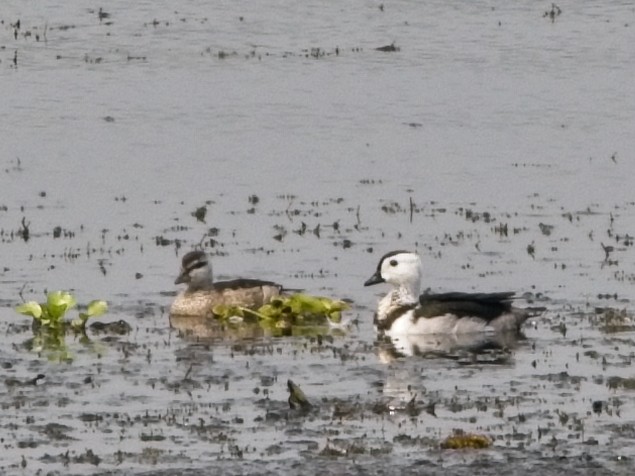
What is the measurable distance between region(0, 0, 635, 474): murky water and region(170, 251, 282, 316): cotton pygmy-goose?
0.32 meters

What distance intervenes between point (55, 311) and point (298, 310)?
2.49 m

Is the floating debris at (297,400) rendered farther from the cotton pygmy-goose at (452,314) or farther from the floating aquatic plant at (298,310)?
the floating aquatic plant at (298,310)

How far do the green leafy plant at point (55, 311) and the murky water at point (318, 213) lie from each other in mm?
318

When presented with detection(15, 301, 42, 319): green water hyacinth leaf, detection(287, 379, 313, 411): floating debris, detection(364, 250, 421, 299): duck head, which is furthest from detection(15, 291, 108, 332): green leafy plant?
detection(287, 379, 313, 411): floating debris

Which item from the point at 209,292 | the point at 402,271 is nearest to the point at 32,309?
the point at 209,292

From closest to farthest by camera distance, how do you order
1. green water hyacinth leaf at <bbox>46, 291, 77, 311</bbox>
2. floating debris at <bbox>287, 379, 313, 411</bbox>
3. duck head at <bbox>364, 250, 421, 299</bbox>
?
floating debris at <bbox>287, 379, 313, 411</bbox>
green water hyacinth leaf at <bbox>46, 291, 77, 311</bbox>
duck head at <bbox>364, 250, 421, 299</bbox>

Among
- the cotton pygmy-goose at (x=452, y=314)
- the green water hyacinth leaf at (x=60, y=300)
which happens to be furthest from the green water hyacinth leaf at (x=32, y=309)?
the cotton pygmy-goose at (x=452, y=314)

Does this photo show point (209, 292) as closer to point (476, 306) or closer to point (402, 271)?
point (402, 271)

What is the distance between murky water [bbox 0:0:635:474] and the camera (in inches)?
595

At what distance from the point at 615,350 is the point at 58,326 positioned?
5.33m

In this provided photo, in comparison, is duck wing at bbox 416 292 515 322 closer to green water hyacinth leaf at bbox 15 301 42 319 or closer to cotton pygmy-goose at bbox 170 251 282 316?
cotton pygmy-goose at bbox 170 251 282 316

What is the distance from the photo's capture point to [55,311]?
19.6m

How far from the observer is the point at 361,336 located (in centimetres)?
1970

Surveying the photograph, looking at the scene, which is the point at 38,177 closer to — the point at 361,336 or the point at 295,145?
the point at 295,145
